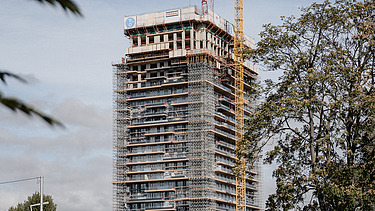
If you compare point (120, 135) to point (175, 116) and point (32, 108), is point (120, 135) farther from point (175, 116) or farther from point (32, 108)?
point (32, 108)

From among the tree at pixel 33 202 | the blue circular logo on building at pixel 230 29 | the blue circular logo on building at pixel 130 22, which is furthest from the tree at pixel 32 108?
the blue circular logo on building at pixel 230 29

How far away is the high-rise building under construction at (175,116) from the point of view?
499 ft

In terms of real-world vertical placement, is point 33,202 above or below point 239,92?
below

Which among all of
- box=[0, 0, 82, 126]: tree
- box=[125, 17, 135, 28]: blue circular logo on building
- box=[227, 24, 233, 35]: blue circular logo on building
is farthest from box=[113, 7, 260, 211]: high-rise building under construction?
box=[0, 0, 82, 126]: tree

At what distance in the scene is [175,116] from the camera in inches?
6152

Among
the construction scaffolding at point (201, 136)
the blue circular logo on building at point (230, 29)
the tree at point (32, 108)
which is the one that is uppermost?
the blue circular logo on building at point (230, 29)

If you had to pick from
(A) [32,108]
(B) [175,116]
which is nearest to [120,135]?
(B) [175,116]

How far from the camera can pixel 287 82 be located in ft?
98.2

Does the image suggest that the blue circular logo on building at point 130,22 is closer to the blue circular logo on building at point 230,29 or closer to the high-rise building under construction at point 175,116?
the high-rise building under construction at point 175,116

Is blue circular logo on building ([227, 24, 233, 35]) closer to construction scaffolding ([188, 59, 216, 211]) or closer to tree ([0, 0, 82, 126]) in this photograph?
construction scaffolding ([188, 59, 216, 211])

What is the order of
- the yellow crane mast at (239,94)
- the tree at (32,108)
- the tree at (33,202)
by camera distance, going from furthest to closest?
1. the yellow crane mast at (239,94)
2. the tree at (33,202)
3. the tree at (32,108)

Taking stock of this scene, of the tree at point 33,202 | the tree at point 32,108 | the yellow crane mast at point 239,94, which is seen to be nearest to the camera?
the tree at point 32,108

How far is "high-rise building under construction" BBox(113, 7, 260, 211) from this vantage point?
152m

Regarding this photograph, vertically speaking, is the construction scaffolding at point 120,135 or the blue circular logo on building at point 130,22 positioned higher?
the blue circular logo on building at point 130,22
